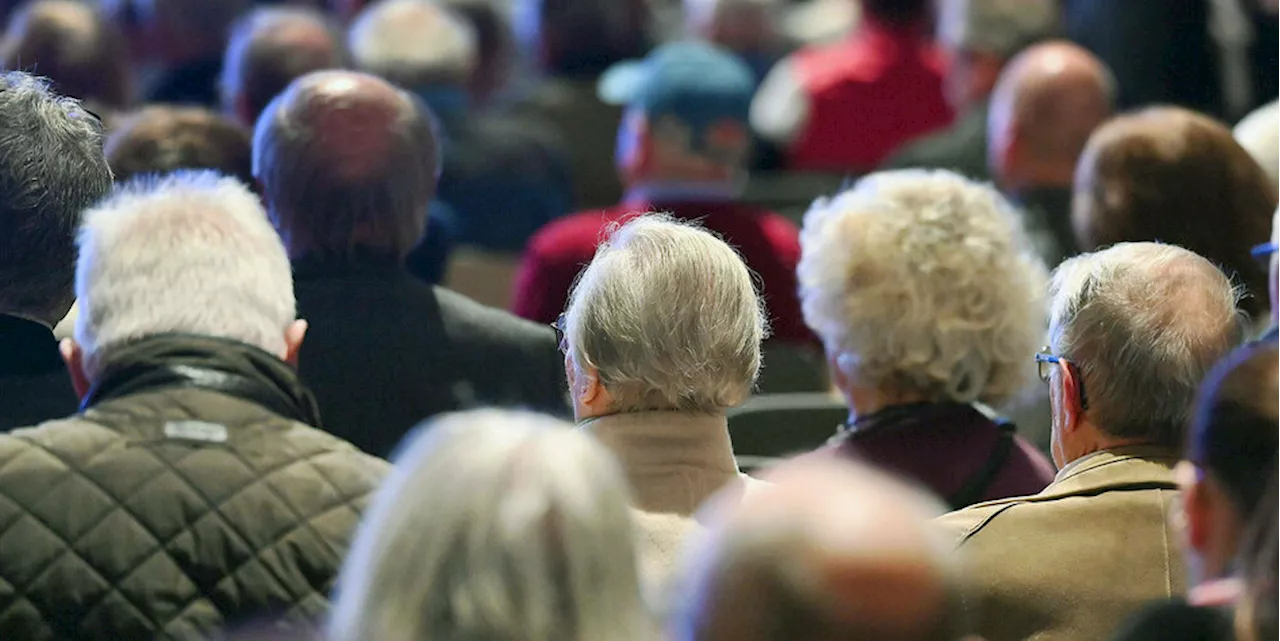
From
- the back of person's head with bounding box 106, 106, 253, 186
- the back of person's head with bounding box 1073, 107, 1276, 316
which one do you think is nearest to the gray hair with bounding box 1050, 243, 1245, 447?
the back of person's head with bounding box 1073, 107, 1276, 316

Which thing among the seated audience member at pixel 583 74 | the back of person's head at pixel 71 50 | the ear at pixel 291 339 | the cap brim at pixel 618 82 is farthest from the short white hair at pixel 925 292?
the seated audience member at pixel 583 74

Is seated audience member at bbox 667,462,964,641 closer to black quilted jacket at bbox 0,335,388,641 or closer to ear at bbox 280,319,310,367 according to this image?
black quilted jacket at bbox 0,335,388,641

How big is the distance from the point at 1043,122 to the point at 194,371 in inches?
156

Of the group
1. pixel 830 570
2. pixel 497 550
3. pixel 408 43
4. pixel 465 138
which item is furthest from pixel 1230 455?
pixel 465 138

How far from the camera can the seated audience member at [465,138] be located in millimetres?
8062

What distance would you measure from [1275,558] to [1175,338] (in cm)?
143

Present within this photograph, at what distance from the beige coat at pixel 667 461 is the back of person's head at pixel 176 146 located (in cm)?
201

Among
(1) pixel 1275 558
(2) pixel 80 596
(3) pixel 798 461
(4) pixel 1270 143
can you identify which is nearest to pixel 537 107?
(4) pixel 1270 143

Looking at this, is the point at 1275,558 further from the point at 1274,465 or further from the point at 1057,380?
the point at 1057,380

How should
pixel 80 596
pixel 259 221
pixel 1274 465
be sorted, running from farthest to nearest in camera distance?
1. pixel 259 221
2. pixel 80 596
3. pixel 1274 465

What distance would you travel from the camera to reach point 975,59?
28.5ft

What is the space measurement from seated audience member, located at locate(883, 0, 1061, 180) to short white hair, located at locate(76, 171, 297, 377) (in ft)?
14.9

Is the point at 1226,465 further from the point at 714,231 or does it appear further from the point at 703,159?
the point at 703,159

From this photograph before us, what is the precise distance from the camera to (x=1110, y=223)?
18.2 feet
